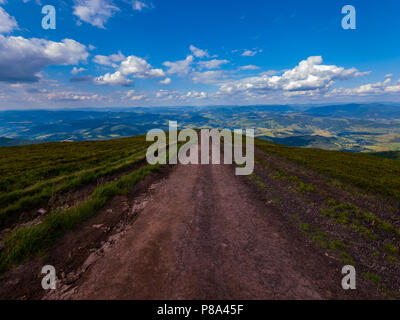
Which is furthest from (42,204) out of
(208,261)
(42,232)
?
(208,261)

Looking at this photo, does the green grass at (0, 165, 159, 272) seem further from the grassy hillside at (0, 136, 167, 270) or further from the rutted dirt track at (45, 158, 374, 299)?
the rutted dirt track at (45, 158, 374, 299)

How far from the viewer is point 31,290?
16.3 ft

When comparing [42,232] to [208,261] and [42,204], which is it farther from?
[208,261]

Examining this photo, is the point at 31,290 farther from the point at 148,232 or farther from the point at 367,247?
the point at 367,247

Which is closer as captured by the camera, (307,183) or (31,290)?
(31,290)

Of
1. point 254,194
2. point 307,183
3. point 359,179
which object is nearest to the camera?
point 254,194

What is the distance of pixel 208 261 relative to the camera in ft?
20.7

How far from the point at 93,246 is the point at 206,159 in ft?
59.0

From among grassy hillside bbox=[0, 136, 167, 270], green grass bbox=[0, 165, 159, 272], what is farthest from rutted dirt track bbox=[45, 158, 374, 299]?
grassy hillside bbox=[0, 136, 167, 270]

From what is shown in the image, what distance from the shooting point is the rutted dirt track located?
16.9 feet

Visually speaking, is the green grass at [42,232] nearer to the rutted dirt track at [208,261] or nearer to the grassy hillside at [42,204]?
the grassy hillside at [42,204]
